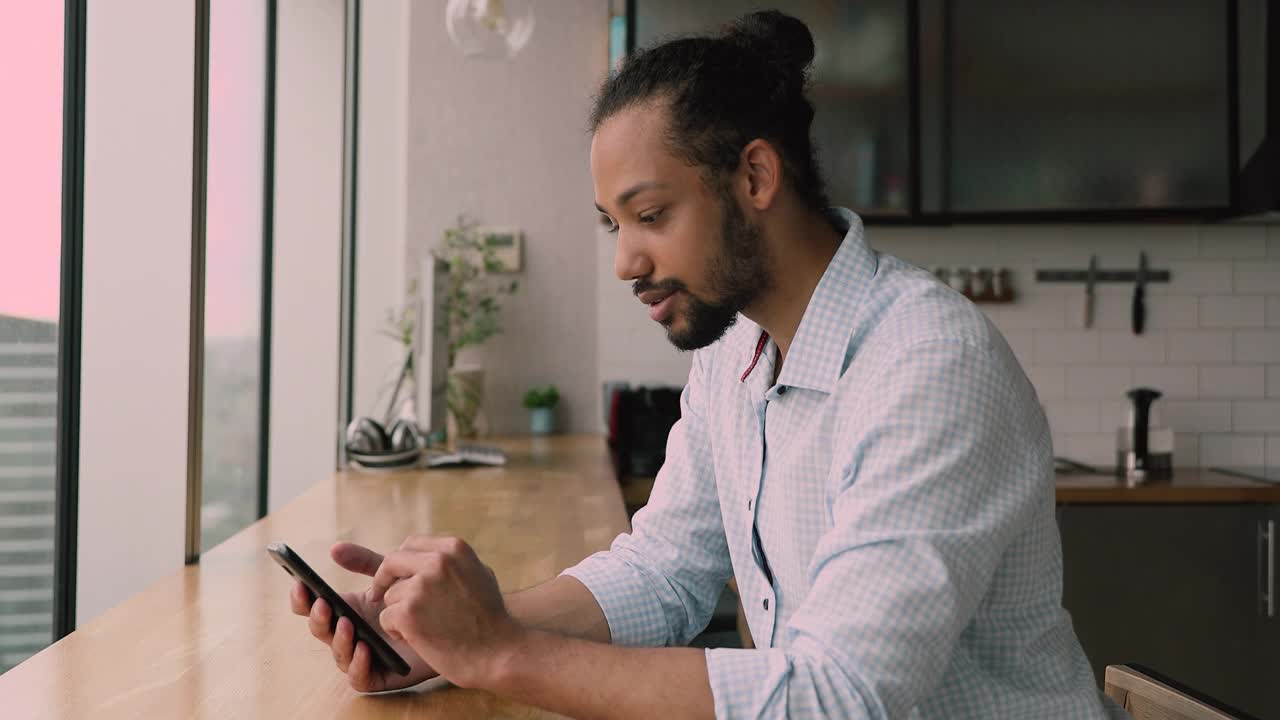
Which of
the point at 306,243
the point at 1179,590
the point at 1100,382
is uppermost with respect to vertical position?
the point at 306,243

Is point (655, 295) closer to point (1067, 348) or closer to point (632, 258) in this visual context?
point (632, 258)

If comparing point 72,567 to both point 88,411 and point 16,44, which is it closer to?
point 88,411

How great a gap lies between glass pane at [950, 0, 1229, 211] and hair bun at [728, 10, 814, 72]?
2.22 metres

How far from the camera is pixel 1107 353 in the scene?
362 centimetres

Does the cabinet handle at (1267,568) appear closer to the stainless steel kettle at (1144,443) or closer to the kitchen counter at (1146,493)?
the kitchen counter at (1146,493)

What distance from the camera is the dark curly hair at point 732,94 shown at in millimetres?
1116

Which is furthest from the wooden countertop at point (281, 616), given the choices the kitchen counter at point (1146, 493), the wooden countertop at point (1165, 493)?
the wooden countertop at point (1165, 493)

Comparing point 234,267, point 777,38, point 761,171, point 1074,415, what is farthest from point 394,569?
point 1074,415

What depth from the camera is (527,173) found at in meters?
3.77

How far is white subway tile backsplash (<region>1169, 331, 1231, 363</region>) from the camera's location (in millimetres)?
3588

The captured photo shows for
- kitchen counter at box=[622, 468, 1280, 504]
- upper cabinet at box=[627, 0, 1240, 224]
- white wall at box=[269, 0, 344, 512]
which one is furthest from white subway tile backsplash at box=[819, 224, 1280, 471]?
white wall at box=[269, 0, 344, 512]

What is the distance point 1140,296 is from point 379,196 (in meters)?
2.67

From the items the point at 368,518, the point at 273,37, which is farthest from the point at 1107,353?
the point at 273,37

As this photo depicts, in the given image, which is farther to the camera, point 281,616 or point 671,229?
point 281,616
